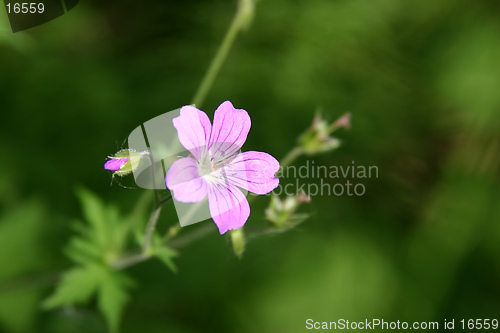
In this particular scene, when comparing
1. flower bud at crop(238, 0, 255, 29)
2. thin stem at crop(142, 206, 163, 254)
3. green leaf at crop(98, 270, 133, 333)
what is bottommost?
green leaf at crop(98, 270, 133, 333)

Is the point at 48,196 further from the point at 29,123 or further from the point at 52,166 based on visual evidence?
the point at 29,123

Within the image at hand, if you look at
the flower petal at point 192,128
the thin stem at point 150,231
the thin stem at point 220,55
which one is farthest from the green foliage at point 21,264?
the flower petal at point 192,128

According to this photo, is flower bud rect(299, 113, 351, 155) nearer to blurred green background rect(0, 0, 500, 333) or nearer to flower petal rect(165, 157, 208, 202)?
flower petal rect(165, 157, 208, 202)

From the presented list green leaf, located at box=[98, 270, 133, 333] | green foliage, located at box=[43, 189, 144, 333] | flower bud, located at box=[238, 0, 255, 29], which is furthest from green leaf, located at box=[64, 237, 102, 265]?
flower bud, located at box=[238, 0, 255, 29]

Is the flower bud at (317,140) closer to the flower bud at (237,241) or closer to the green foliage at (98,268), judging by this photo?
the flower bud at (237,241)

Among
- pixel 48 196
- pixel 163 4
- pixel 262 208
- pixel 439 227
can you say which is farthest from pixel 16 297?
pixel 439 227

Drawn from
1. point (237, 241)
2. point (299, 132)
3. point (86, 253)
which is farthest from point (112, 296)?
point (299, 132)
